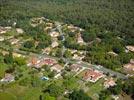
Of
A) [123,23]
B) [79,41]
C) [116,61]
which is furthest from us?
[123,23]

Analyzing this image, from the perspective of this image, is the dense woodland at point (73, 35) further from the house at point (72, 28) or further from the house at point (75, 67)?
the house at point (75, 67)

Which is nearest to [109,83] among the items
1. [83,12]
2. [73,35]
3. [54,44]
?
[54,44]

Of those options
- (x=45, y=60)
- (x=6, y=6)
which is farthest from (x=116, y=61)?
(x=6, y=6)

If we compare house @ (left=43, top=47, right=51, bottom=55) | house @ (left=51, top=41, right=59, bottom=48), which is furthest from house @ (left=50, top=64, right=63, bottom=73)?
house @ (left=51, top=41, right=59, bottom=48)

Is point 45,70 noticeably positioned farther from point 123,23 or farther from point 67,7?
point 67,7

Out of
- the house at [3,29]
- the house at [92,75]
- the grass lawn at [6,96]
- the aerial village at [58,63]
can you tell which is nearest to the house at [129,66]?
the aerial village at [58,63]

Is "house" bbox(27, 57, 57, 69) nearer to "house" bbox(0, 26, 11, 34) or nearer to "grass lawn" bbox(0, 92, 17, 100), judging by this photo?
"grass lawn" bbox(0, 92, 17, 100)
